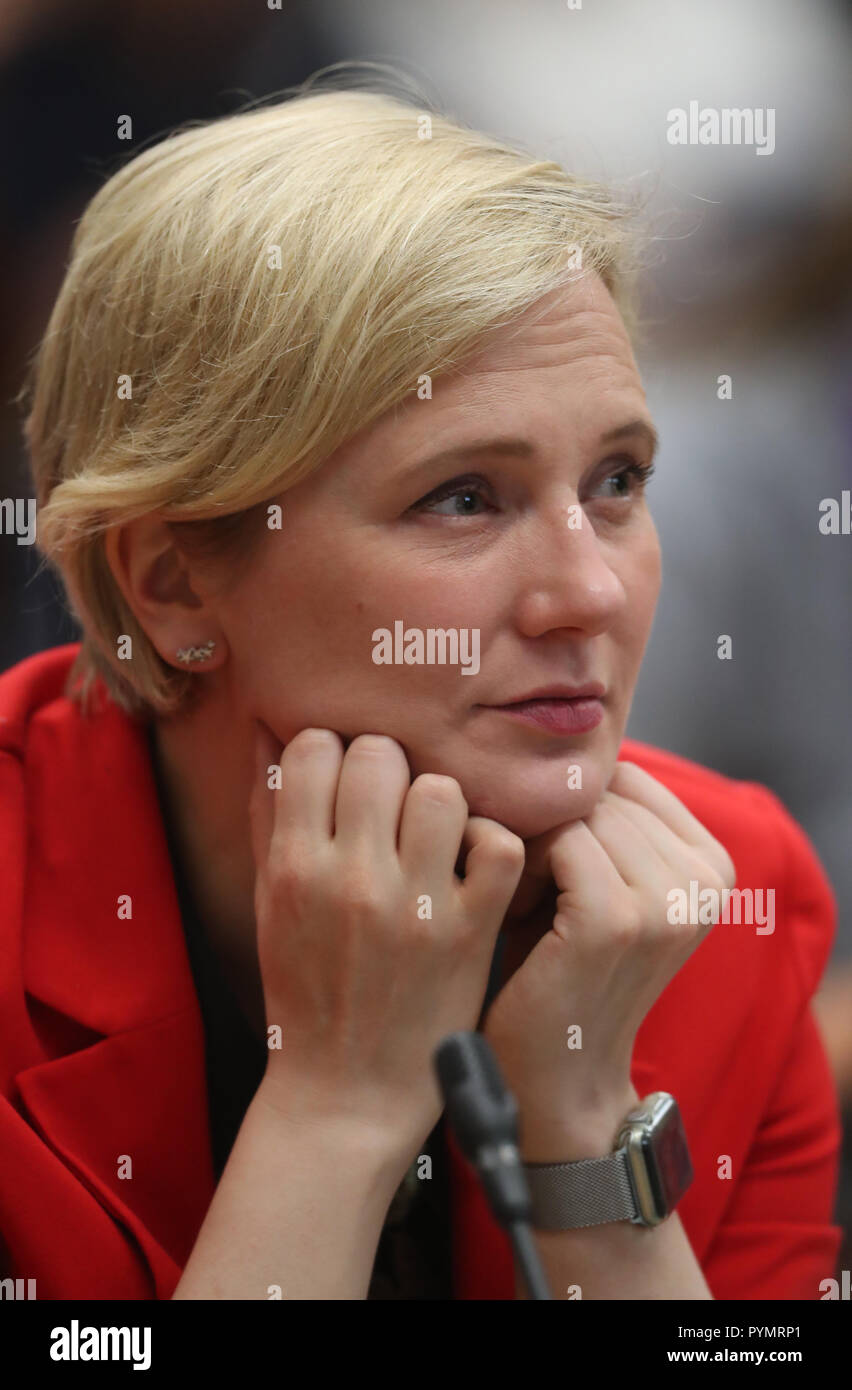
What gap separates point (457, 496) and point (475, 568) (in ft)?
0.24

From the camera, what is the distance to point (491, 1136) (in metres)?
0.67

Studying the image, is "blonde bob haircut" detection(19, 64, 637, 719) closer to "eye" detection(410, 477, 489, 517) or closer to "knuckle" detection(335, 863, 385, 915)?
"eye" detection(410, 477, 489, 517)

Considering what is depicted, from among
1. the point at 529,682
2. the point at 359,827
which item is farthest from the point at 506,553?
the point at 359,827

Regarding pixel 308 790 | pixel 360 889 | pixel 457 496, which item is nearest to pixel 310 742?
pixel 308 790

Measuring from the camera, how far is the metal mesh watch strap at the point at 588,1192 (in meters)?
1.22

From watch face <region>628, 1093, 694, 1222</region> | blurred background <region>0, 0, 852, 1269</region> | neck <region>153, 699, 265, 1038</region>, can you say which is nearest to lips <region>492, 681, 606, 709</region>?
neck <region>153, 699, 265, 1038</region>

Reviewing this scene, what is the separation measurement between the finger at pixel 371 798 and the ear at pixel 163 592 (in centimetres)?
22

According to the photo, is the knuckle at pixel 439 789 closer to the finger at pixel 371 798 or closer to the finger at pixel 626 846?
the finger at pixel 371 798

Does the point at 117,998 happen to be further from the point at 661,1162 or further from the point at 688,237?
the point at 688,237

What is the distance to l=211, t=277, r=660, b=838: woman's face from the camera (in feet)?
3.76

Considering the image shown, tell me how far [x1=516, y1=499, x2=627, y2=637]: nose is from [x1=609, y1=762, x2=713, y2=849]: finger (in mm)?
251

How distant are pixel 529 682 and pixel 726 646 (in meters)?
0.76

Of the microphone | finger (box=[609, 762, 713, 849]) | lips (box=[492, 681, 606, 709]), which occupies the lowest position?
the microphone
